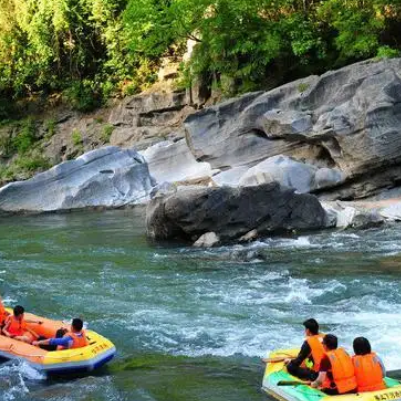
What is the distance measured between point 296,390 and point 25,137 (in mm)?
29294

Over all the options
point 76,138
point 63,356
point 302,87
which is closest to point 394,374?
point 63,356

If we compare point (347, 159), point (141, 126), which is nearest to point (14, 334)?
point (347, 159)

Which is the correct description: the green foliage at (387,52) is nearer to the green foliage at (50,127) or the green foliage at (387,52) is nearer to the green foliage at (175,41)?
the green foliage at (175,41)

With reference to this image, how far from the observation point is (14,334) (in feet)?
34.4

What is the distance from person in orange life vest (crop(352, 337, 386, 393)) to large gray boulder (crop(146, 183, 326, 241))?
36.1ft

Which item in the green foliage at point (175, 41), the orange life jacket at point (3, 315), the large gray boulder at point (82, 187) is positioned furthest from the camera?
the green foliage at point (175, 41)

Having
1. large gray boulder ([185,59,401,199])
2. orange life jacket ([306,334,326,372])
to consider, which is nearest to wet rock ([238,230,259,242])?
large gray boulder ([185,59,401,199])

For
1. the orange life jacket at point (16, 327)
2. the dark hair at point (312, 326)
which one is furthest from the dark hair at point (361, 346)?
the orange life jacket at point (16, 327)

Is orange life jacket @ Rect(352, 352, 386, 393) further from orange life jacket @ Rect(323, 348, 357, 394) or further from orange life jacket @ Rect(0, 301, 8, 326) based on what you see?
orange life jacket @ Rect(0, 301, 8, 326)

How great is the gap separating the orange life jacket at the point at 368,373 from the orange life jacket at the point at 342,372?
0.21 ft

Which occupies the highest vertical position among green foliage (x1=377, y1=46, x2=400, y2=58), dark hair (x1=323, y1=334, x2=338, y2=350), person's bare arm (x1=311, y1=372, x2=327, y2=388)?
green foliage (x1=377, y1=46, x2=400, y2=58)

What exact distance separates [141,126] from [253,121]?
9109 millimetres

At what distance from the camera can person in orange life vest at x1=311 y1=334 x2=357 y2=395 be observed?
25.7 feet

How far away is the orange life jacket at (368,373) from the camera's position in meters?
7.81
